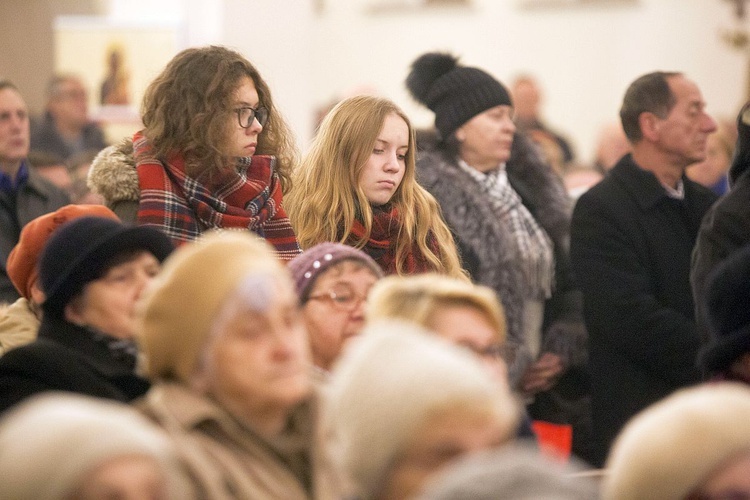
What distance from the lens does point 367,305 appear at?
3.67 metres

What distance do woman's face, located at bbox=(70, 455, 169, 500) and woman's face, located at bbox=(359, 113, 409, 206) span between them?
284cm

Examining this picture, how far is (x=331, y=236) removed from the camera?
199 inches

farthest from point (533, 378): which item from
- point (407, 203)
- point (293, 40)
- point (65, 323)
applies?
point (293, 40)

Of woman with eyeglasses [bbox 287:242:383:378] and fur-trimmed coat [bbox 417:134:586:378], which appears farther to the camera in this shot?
fur-trimmed coat [bbox 417:134:586:378]

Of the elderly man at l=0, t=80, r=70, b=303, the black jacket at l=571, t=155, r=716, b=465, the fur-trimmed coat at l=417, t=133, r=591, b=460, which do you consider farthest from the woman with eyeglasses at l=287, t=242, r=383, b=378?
the elderly man at l=0, t=80, r=70, b=303

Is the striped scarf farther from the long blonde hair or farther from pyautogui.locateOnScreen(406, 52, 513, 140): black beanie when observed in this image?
the long blonde hair

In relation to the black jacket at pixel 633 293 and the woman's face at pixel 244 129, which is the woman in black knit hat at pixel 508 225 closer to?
the black jacket at pixel 633 293

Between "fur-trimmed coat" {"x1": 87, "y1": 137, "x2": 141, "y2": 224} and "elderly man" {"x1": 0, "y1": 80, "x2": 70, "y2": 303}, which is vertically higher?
"fur-trimmed coat" {"x1": 87, "y1": 137, "x2": 141, "y2": 224}

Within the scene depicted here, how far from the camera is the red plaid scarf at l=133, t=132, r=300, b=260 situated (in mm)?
4621

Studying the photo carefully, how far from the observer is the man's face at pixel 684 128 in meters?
6.14

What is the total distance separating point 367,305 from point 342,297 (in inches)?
8.1

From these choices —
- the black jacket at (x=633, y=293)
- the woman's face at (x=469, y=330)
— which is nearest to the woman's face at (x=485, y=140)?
the black jacket at (x=633, y=293)

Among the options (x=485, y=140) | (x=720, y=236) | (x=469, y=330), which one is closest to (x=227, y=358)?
(x=469, y=330)

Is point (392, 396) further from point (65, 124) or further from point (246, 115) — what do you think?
point (65, 124)
